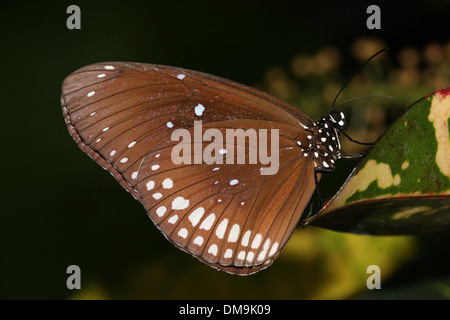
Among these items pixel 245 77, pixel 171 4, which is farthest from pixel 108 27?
pixel 245 77

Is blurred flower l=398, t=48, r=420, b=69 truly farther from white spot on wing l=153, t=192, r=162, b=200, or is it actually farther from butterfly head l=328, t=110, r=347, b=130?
white spot on wing l=153, t=192, r=162, b=200

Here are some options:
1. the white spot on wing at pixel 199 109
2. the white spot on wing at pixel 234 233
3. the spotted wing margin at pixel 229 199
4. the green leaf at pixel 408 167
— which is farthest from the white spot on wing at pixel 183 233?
the green leaf at pixel 408 167

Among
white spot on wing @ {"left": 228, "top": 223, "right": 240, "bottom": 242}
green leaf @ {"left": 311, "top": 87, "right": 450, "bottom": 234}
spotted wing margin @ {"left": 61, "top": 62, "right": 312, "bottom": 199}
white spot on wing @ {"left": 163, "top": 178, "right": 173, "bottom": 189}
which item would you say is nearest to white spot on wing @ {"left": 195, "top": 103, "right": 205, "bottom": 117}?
spotted wing margin @ {"left": 61, "top": 62, "right": 312, "bottom": 199}

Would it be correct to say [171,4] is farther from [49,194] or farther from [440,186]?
[440,186]

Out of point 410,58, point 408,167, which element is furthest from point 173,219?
point 410,58

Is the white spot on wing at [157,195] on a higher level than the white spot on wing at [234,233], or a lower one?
higher

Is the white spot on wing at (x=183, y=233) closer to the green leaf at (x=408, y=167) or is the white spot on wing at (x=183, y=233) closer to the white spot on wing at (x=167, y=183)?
the white spot on wing at (x=167, y=183)
